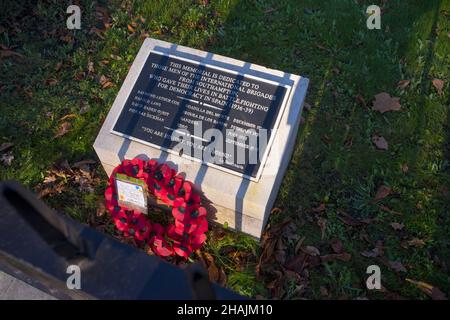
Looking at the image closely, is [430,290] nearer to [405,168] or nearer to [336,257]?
[336,257]

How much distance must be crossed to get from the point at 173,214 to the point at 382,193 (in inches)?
97.9

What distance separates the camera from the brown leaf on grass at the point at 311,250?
439 centimetres

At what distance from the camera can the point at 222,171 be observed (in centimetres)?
386

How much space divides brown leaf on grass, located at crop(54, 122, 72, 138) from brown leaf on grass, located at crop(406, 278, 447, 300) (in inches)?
181

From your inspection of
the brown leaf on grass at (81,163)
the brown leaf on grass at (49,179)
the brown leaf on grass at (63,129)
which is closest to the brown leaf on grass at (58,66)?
the brown leaf on grass at (63,129)

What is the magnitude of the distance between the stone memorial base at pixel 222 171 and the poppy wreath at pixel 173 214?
121 mm

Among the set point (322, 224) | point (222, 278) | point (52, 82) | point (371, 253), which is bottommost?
point (222, 278)

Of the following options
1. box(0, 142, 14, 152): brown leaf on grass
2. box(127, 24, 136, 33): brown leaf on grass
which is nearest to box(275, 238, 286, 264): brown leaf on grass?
box(0, 142, 14, 152): brown leaf on grass

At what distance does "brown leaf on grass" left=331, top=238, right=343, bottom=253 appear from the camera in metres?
4.39

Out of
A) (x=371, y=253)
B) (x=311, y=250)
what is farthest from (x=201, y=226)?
(x=371, y=253)

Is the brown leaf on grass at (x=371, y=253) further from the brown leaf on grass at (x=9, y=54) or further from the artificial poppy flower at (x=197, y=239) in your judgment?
the brown leaf on grass at (x=9, y=54)

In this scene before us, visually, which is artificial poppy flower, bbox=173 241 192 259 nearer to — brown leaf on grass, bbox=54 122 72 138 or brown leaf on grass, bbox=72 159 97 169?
brown leaf on grass, bbox=72 159 97 169

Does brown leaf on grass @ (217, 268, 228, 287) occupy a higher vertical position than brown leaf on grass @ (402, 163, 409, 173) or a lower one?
lower
